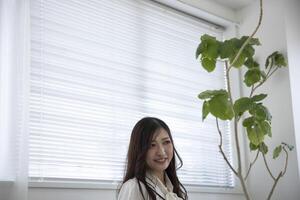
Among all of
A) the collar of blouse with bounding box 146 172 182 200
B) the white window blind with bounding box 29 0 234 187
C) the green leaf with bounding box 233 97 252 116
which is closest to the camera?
the collar of blouse with bounding box 146 172 182 200

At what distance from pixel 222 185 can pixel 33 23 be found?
2.06m

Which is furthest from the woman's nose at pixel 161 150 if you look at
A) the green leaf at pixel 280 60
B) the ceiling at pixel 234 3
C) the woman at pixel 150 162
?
the ceiling at pixel 234 3

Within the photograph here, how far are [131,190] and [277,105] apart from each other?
6.29 ft

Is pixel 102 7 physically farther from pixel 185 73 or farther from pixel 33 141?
pixel 33 141

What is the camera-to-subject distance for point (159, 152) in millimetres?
2053

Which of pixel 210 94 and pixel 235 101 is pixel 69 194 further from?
pixel 235 101

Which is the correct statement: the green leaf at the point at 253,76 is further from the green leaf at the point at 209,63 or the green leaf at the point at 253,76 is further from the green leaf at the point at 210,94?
the green leaf at the point at 210,94

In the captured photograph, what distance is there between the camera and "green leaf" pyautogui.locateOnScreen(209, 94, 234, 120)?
101 inches

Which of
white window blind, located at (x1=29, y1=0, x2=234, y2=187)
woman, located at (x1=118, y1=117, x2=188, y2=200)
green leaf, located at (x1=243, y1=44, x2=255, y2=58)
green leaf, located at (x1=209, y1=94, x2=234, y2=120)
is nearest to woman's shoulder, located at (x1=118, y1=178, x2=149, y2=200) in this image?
woman, located at (x1=118, y1=117, x2=188, y2=200)

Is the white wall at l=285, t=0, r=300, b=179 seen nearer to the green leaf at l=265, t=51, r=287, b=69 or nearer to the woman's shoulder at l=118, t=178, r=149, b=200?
the green leaf at l=265, t=51, r=287, b=69

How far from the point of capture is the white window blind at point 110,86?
249cm

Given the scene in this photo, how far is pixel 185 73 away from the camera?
11.3ft

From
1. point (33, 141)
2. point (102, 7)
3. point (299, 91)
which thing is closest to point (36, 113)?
point (33, 141)

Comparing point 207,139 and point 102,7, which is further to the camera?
point 207,139
